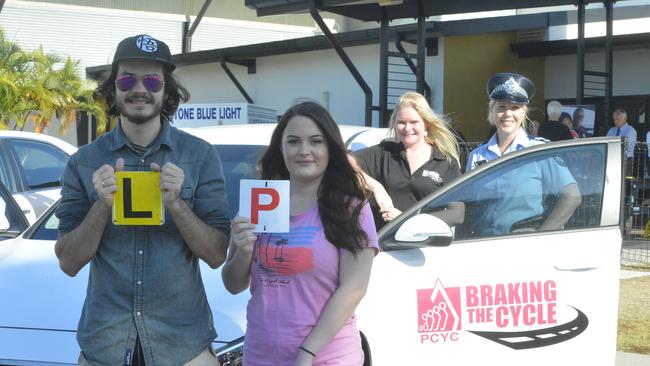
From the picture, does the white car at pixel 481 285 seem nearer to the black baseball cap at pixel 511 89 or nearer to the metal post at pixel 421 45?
the black baseball cap at pixel 511 89

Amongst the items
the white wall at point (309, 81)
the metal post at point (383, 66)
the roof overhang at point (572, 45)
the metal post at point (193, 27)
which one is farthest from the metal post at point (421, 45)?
the metal post at point (193, 27)

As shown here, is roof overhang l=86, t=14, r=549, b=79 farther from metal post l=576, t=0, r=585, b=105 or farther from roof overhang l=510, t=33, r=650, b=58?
metal post l=576, t=0, r=585, b=105

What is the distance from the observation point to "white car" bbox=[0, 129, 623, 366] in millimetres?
4121

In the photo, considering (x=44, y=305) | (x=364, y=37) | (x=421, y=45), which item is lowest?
(x=44, y=305)

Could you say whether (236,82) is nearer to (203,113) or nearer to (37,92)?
(37,92)

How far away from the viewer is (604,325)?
4.28m

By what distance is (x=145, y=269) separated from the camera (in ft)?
9.59

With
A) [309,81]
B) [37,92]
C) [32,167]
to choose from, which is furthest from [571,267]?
[37,92]

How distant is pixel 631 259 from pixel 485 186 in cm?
767

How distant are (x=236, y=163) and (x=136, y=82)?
2.21 meters

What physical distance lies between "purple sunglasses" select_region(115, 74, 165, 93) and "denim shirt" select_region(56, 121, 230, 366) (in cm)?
15

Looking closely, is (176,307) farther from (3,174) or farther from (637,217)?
(637,217)

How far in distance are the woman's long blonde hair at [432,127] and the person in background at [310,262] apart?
180cm

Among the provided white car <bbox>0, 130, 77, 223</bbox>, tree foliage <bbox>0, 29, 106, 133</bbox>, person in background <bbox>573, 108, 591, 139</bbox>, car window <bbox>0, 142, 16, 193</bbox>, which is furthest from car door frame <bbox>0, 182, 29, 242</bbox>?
tree foliage <bbox>0, 29, 106, 133</bbox>
